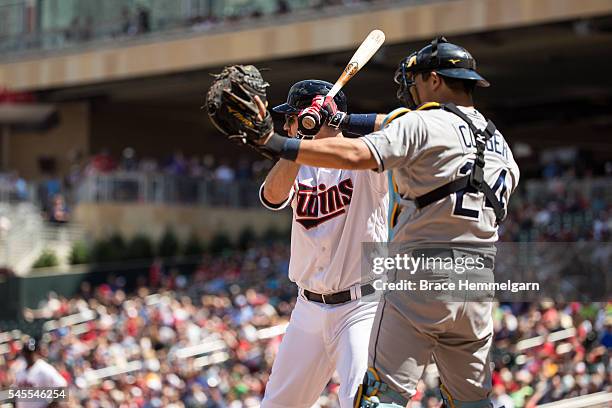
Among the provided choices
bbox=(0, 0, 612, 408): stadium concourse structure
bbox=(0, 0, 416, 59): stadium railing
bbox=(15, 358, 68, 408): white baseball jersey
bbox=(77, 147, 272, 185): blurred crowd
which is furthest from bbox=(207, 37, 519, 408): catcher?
bbox=(77, 147, 272, 185): blurred crowd

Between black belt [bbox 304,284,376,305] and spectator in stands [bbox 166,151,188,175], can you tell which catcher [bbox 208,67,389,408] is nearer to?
black belt [bbox 304,284,376,305]

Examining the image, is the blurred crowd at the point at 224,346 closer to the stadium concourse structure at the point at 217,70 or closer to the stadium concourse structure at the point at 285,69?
the stadium concourse structure at the point at 217,70

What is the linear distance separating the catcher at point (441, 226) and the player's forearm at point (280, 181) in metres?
0.94

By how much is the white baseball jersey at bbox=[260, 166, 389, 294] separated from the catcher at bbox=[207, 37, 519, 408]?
0.91 m

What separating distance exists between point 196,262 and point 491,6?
830 cm

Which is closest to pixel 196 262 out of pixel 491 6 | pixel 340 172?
pixel 491 6

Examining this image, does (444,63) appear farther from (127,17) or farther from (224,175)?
(127,17)

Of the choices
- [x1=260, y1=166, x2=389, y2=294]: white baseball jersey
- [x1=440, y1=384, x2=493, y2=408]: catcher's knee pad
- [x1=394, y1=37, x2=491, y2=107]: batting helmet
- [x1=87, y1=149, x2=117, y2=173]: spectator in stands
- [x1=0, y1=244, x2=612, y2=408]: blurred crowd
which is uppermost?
[x1=394, y1=37, x2=491, y2=107]: batting helmet

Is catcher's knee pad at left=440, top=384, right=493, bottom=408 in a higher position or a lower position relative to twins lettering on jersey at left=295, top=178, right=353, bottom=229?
lower

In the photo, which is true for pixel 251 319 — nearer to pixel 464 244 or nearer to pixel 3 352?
pixel 3 352

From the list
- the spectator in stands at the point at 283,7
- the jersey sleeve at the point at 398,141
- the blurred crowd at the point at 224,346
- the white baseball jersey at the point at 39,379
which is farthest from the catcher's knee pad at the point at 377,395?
the spectator in stands at the point at 283,7

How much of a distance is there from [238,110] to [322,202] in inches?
55.4

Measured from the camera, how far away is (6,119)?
109ft

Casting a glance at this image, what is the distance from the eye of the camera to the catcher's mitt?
13.6 ft
